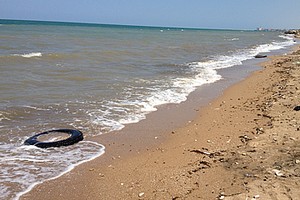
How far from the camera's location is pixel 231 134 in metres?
7.43

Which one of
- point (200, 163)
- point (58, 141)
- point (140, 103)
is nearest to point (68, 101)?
point (140, 103)

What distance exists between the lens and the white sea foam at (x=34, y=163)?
16.6 ft

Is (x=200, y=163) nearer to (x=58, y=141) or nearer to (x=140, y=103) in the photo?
(x=58, y=141)

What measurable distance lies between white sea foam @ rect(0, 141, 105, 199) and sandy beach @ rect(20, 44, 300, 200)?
0.66 feet

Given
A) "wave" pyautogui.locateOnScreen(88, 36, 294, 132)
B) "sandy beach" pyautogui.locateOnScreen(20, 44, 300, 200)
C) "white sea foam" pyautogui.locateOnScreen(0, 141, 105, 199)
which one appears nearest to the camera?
"sandy beach" pyautogui.locateOnScreen(20, 44, 300, 200)

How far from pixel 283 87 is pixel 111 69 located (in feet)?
30.7

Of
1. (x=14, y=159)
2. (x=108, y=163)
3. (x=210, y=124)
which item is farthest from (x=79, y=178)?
(x=210, y=124)

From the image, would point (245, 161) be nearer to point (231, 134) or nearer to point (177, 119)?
point (231, 134)

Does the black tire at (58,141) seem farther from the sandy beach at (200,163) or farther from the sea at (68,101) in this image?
the sandy beach at (200,163)

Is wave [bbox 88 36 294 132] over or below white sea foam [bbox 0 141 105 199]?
over

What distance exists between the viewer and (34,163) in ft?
19.2

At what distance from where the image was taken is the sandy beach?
466 cm

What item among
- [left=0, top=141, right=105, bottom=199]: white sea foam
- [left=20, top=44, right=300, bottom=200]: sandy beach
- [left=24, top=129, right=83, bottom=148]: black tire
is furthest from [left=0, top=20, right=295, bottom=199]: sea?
[left=20, top=44, right=300, bottom=200]: sandy beach

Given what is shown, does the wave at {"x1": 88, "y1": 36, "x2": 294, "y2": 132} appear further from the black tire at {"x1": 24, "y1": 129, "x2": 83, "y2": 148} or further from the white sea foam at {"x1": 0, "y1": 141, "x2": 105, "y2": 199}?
the white sea foam at {"x1": 0, "y1": 141, "x2": 105, "y2": 199}
